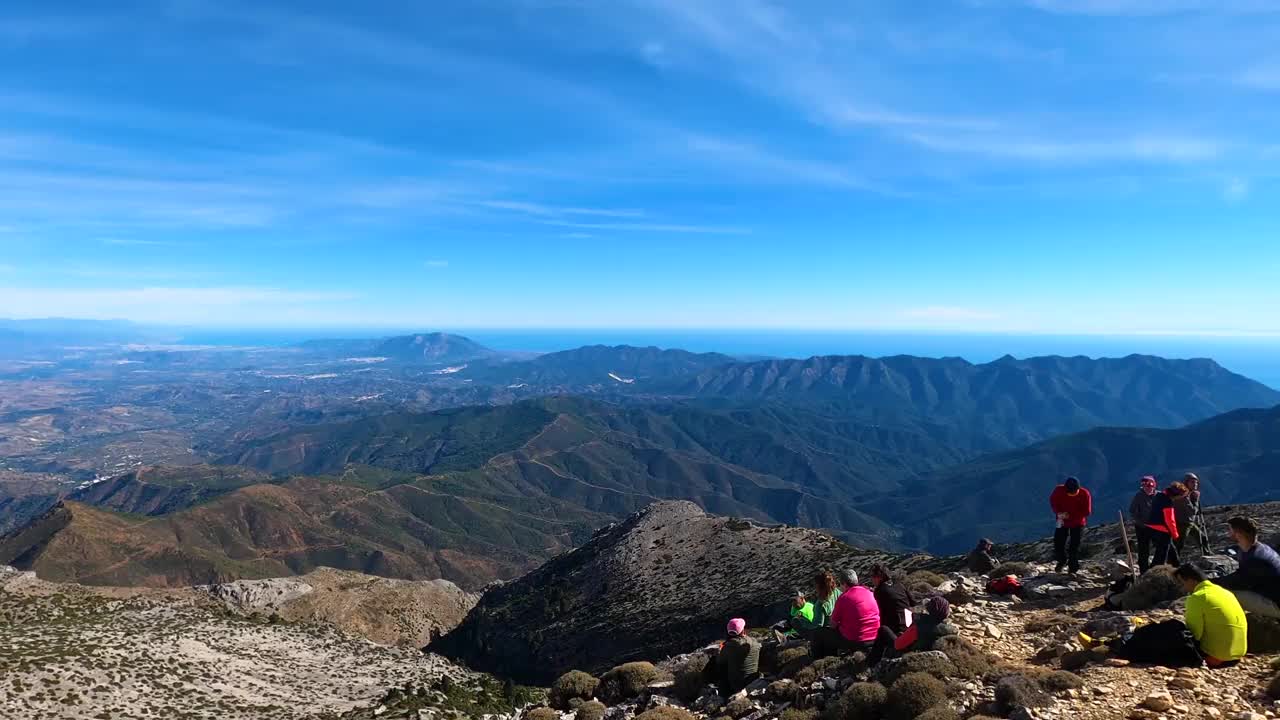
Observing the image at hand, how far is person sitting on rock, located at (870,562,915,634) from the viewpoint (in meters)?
17.6

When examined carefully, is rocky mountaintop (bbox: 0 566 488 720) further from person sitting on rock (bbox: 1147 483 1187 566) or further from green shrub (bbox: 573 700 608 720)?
person sitting on rock (bbox: 1147 483 1187 566)

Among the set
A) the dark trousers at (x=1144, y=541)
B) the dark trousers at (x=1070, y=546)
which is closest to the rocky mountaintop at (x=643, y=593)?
the dark trousers at (x=1070, y=546)

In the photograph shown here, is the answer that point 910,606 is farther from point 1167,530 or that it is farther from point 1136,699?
point 1167,530

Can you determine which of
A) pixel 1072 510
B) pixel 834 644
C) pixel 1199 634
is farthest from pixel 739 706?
→ pixel 1072 510

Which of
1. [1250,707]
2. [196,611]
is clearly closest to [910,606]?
[1250,707]

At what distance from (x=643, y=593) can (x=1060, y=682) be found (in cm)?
5099

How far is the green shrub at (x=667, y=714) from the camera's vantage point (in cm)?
1850

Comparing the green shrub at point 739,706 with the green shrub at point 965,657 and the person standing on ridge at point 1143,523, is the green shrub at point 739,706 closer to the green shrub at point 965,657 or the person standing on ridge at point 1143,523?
the green shrub at point 965,657

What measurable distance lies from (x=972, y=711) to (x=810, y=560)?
4366 centimetres

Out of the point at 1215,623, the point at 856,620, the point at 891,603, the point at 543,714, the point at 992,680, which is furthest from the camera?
the point at 543,714

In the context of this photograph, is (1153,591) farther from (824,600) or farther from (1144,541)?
(824,600)

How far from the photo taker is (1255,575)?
15180 millimetres

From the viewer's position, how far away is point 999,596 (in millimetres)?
23031

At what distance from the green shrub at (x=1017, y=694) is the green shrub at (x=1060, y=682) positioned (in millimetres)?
312
